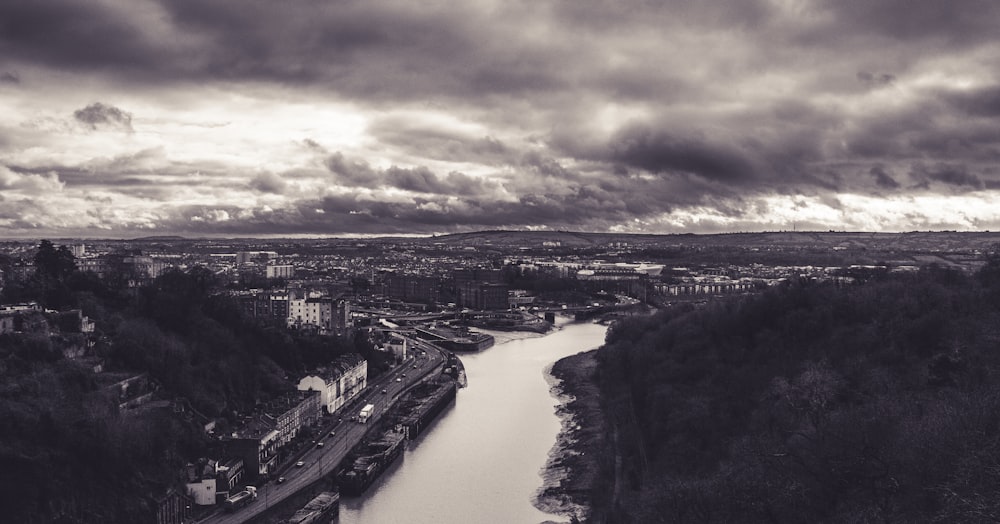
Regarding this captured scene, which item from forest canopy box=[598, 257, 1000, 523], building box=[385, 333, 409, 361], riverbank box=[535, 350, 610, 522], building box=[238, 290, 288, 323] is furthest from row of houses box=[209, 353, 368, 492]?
building box=[238, 290, 288, 323]

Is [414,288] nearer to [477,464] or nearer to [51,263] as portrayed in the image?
[51,263]

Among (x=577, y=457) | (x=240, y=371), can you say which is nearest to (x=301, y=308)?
(x=240, y=371)

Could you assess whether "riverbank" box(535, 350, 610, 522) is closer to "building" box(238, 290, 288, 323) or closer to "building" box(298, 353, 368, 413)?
"building" box(298, 353, 368, 413)

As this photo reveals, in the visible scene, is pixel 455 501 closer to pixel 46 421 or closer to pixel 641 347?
pixel 46 421

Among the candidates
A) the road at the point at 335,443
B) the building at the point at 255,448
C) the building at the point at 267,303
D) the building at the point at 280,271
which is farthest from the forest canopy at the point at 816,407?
the building at the point at 280,271

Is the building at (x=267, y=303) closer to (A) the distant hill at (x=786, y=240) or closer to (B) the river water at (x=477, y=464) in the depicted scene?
(B) the river water at (x=477, y=464)

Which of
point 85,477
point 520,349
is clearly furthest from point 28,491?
point 520,349

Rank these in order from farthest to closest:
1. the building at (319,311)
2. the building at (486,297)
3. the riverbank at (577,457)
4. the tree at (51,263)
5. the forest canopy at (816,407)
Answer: the building at (486,297), the building at (319,311), the tree at (51,263), the riverbank at (577,457), the forest canopy at (816,407)
